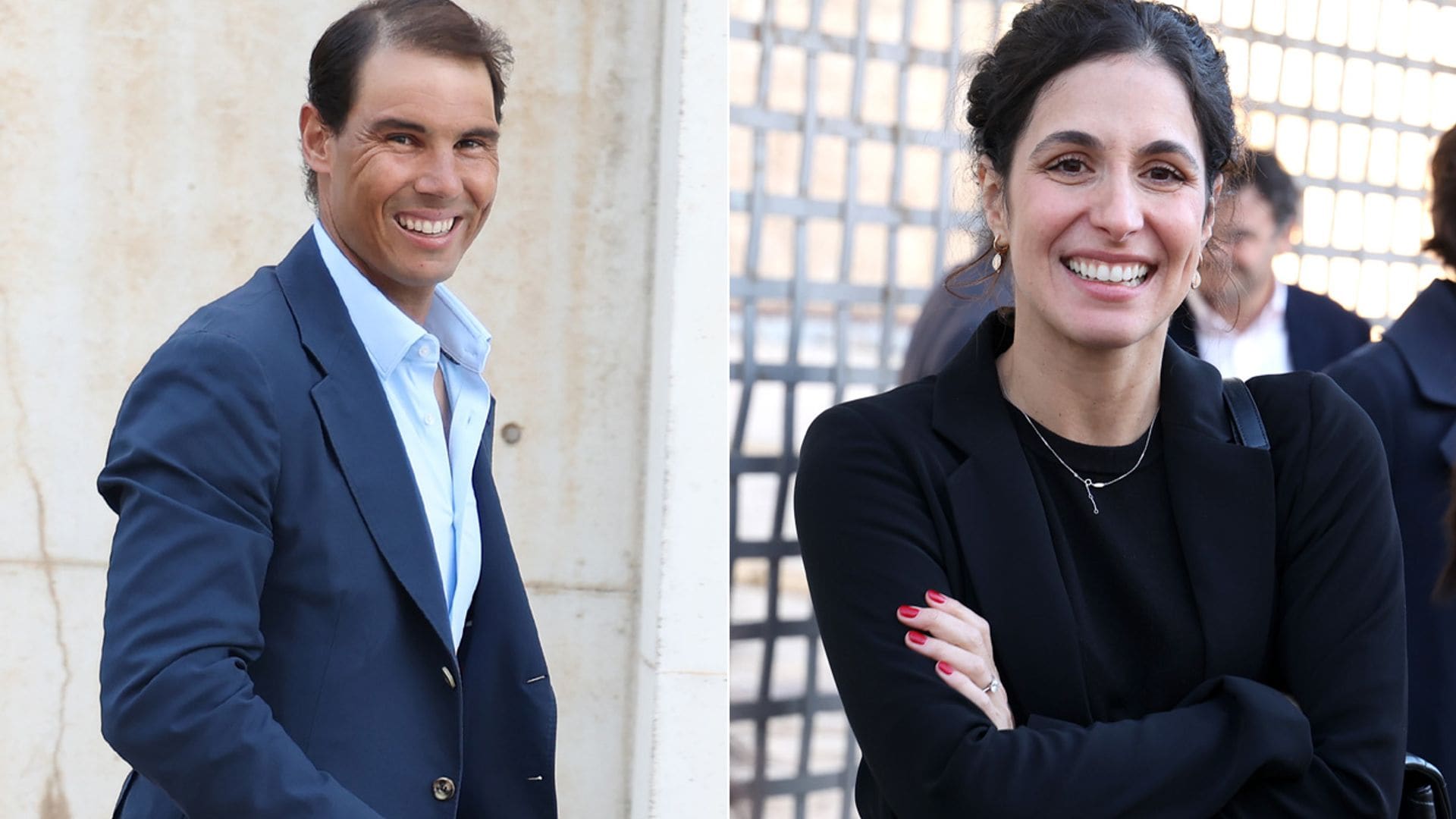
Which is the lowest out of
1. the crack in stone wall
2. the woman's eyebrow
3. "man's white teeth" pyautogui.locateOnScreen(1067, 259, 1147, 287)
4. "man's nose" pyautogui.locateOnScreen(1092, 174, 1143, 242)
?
the crack in stone wall

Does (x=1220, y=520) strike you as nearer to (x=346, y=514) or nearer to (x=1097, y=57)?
(x=1097, y=57)

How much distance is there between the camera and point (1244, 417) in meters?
2.14

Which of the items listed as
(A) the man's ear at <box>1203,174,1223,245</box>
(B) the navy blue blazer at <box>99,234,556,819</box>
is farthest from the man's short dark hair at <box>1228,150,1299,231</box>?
(B) the navy blue blazer at <box>99,234,556,819</box>

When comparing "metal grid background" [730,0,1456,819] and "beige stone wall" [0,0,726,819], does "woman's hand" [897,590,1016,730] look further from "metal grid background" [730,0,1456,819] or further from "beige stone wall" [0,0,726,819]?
"metal grid background" [730,0,1456,819]

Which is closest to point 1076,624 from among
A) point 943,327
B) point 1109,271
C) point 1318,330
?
point 1109,271

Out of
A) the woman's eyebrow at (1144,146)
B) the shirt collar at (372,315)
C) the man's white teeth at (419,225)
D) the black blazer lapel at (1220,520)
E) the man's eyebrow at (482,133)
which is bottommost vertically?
the black blazer lapel at (1220,520)

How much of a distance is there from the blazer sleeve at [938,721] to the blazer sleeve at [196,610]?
2.08ft

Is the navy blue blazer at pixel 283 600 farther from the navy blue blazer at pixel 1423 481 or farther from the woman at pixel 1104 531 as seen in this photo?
the navy blue blazer at pixel 1423 481

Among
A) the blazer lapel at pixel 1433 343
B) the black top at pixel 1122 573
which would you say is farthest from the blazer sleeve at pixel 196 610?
the blazer lapel at pixel 1433 343

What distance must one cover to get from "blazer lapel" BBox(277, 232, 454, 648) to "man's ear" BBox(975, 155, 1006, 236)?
2.86 ft

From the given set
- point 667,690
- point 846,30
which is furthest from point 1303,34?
point 667,690

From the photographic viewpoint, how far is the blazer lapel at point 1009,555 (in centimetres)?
191

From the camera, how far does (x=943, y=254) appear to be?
13.8 ft

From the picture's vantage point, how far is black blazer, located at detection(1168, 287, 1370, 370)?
4.15m
